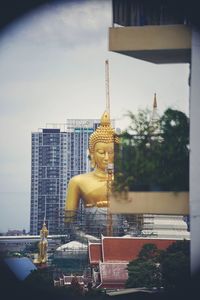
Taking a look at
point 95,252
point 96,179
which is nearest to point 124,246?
point 95,252

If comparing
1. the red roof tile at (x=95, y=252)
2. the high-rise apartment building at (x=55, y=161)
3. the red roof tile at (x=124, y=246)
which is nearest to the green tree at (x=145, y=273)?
the red roof tile at (x=124, y=246)

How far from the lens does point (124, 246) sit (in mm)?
16625

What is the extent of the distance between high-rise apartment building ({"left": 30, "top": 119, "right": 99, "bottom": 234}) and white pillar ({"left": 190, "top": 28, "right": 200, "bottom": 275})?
3079 centimetres

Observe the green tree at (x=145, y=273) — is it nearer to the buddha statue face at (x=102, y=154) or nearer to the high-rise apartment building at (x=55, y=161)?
the buddha statue face at (x=102, y=154)

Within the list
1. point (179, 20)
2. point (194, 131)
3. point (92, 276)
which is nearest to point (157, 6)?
point (179, 20)

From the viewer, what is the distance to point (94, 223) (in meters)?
20.1

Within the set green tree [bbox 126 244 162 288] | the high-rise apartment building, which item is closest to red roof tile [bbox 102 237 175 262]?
green tree [bbox 126 244 162 288]

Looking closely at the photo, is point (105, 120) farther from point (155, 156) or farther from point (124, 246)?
point (155, 156)

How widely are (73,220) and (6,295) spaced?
14.0 m

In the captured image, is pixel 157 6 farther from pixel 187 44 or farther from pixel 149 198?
pixel 149 198

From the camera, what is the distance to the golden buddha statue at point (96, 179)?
63.1 feet

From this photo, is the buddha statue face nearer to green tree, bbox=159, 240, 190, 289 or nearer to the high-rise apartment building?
green tree, bbox=159, 240, 190, 289

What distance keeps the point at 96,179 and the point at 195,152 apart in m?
14.1

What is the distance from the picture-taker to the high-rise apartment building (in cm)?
3709
